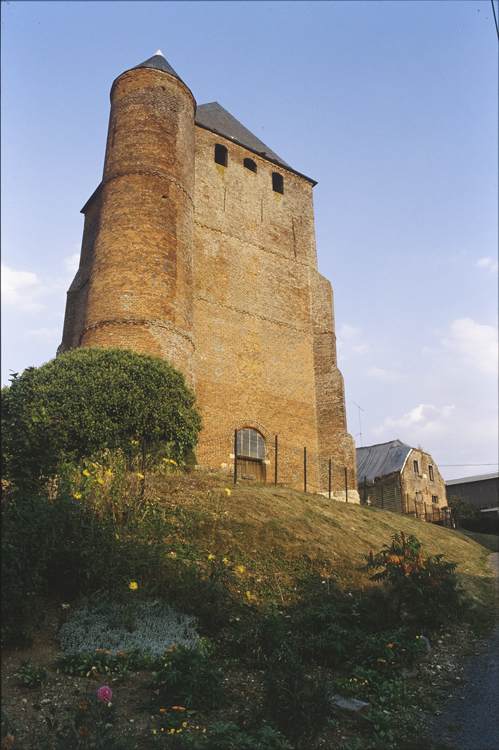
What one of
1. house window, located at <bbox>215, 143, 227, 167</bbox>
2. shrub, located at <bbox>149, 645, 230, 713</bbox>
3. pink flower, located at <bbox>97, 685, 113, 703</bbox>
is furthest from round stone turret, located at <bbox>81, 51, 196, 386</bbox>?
pink flower, located at <bbox>97, 685, 113, 703</bbox>

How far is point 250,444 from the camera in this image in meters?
19.9

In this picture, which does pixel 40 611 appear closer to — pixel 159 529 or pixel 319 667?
pixel 159 529

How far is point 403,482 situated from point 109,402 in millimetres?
23080

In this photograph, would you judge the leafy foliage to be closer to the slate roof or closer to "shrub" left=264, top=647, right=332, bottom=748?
"shrub" left=264, top=647, right=332, bottom=748

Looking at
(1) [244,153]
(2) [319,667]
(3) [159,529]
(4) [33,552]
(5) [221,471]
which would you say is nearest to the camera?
(4) [33,552]

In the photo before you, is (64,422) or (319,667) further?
(64,422)

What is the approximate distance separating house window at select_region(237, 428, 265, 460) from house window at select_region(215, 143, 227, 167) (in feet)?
37.4

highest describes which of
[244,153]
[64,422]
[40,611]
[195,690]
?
[244,153]

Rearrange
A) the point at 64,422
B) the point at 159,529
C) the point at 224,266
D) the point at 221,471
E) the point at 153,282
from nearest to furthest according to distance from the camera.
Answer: the point at 159,529 < the point at 64,422 < the point at 153,282 < the point at 221,471 < the point at 224,266

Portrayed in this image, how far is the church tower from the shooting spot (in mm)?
16531

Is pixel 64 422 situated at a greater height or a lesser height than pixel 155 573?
greater

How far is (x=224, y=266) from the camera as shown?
21375mm

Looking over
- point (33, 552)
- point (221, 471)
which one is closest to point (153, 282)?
point (221, 471)

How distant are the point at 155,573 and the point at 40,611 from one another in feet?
4.46
